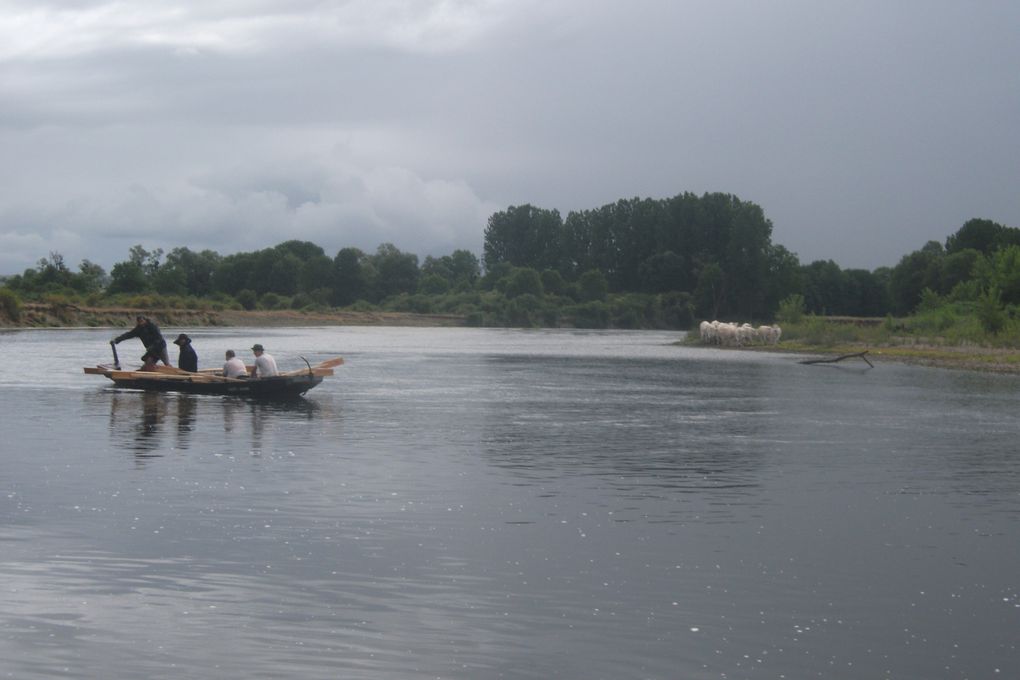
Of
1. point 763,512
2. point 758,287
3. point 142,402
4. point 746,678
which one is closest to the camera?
point 746,678

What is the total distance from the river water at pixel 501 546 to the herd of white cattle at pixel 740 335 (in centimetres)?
5925

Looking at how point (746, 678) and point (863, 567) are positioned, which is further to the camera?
point (863, 567)

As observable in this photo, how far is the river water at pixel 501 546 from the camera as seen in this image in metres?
10.8

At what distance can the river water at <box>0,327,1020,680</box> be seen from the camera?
35.5 ft

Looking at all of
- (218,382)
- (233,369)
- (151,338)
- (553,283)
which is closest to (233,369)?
(233,369)

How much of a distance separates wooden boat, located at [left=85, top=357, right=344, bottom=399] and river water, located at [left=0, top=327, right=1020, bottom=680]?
10.9 ft

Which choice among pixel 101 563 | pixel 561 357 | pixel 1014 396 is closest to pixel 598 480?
pixel 101 563

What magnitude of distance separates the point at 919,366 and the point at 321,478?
1923 inches

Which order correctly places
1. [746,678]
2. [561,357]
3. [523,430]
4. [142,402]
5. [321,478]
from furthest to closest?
[561,357] → [142,402] → [523,430] → [321,478] → [746,678]

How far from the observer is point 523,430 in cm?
2917

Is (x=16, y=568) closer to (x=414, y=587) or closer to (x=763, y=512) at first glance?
(x=414, y=587)

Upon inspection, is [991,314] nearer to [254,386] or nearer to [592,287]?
[254,386]

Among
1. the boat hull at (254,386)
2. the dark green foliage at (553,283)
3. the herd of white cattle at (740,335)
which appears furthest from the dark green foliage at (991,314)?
the dark green foliage at (553,283)

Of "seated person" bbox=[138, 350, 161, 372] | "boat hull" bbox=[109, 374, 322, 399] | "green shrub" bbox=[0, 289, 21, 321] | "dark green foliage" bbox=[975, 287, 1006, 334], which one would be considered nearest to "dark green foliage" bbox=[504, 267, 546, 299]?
"green shrub" bbox=[0, 289, 21, 321]
